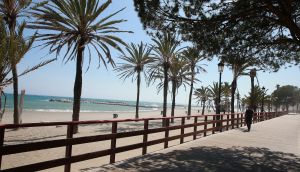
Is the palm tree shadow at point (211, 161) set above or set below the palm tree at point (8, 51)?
below

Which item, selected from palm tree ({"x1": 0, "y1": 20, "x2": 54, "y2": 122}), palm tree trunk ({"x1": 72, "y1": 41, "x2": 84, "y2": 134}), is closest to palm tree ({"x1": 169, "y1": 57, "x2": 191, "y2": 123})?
palm tree trunk ({"x1": 72, "y1": 41, "x2": 84, "y2": 134})

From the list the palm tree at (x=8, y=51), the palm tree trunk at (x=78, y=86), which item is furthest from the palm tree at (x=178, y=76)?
the palm tree at (x=8, y=51)

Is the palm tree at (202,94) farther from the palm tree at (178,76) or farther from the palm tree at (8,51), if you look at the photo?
the palm tree at (8,51)

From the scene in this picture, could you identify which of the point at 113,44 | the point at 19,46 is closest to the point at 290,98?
the point at 113,44

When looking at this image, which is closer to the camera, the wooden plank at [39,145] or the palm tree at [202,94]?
the wooden plank at [39,145]

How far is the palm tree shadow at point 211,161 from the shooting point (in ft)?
24.4

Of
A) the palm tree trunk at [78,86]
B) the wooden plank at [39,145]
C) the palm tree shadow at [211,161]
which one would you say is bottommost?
the palm tree shadow at [211,161]

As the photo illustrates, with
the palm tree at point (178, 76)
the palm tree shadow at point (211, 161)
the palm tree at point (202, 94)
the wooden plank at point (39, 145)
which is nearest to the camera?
the wooden plank at point (39, 145)

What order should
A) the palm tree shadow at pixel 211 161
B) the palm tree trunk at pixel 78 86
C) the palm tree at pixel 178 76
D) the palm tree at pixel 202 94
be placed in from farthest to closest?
the palm tree at pixel 202 94 < the palm tree at pixel 178 76 < the palm tree trunk at pixel 78 86 < the palm tree shadow at pixel 211 161

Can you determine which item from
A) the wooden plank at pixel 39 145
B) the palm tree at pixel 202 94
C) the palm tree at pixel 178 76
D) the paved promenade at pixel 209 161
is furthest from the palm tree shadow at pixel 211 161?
the palm tree at pixel 202 94

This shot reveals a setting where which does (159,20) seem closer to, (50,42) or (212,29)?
(212,29)

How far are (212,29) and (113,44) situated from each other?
7.73m

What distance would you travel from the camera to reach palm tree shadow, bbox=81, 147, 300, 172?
7426 millimetres

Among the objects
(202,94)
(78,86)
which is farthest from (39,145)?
(202,94)
